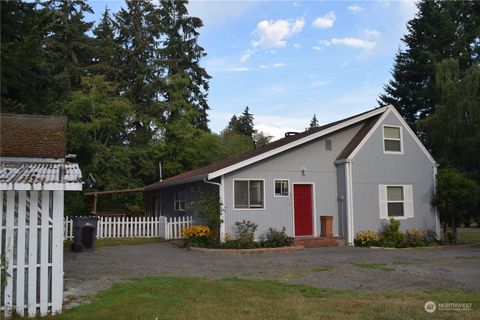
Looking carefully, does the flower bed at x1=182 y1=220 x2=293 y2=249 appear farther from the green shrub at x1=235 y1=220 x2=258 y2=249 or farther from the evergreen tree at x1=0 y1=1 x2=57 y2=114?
the evergreen tree at x1=0 y1=1 x2=57 y2=114

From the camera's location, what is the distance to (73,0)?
3750cm

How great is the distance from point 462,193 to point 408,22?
28788mm

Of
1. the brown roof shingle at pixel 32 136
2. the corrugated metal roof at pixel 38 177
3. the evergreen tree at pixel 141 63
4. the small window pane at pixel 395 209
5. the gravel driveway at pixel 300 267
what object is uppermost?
the evergreen tree at pixel 141 63

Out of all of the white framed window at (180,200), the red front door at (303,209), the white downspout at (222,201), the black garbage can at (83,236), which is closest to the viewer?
the black garbage can at (83,236)

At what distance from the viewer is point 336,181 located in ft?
58.9

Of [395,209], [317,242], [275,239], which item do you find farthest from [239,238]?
[395,209]

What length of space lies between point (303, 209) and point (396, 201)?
A: 4072 mm

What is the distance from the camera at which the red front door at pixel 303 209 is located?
17.2 metres

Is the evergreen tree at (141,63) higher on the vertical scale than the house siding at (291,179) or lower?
higher

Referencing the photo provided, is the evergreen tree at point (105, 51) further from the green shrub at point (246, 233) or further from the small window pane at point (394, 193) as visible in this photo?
the small window pane at point (394, 193)

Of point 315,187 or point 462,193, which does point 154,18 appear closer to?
point 315,187

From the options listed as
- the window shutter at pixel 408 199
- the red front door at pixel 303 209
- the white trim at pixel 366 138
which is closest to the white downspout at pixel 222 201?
the red front door at pixel 303 209

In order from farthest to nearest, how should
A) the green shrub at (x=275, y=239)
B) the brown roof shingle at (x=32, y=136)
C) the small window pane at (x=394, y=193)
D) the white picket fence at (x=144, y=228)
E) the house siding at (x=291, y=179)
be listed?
the white picket fence at (x=144, y=228)
the small window pane at (x=394, y=193)
the house siding at (x=291, y=179)
the green shrub at (x=275, y=239)
the brown roof shingle at (x=32, y=136)

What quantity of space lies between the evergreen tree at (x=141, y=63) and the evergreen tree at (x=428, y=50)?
2096 cm
